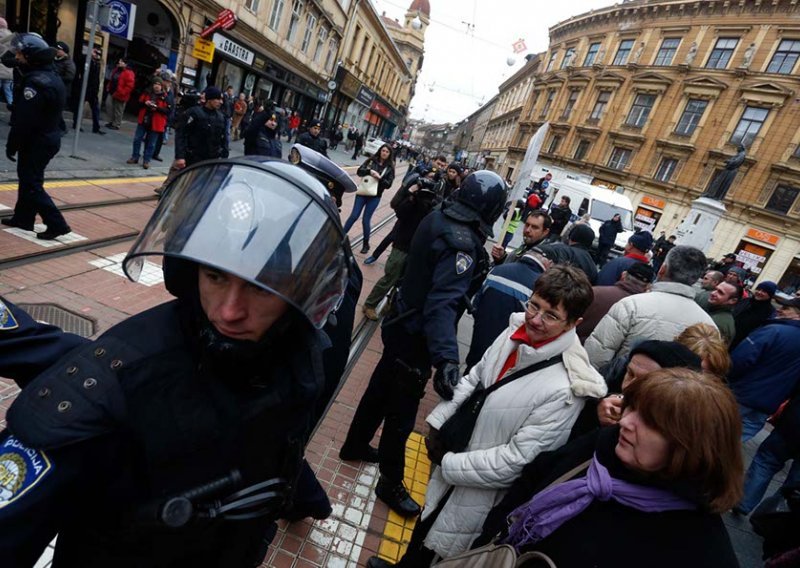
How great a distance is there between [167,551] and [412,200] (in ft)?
15.6

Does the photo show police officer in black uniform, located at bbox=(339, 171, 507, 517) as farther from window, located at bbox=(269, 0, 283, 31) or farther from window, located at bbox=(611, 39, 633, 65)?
window, located at bbox=(611, 39, 633, 65)

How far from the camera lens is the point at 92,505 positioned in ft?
3.20

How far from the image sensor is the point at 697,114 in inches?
1259

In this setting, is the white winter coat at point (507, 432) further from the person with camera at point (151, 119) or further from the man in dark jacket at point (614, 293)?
the person with camera at point (151, 119)

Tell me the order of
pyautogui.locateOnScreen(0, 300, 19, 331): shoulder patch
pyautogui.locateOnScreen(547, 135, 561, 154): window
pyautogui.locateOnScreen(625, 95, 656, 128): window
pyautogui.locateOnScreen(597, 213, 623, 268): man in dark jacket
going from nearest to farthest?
pyautogui.locateOnScreen(0, 300, 19, 331): shoulder patch
pyautogui.locateOnScreen(597, 213, 623, 268): man in dark jacket
pyautogui.locateOnScreen(625, 95, 656, 128): window
pyautogui.locateOnScreen(547, 135, 561, 154): window

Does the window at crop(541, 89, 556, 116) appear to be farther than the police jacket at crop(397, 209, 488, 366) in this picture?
Yes

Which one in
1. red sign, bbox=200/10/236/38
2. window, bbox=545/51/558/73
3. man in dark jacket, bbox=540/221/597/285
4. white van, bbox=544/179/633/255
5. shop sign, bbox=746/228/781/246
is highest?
window, bbox=545/51/558/73

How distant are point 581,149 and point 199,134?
40127 millimetres

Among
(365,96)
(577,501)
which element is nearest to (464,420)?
(577,501)

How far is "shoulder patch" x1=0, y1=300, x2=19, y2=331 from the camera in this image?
3.13 ft

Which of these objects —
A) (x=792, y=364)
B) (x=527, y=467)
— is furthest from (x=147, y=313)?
(x=792, y=364)

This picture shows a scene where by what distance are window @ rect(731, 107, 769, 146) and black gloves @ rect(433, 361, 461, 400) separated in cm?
3686

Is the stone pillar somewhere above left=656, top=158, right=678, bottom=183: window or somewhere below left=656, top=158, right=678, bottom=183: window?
below

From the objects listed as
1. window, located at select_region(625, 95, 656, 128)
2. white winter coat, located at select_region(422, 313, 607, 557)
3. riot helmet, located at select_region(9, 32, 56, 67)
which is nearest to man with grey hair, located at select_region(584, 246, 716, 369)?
white winter coat, located at select_region(422, 313, 607, 557)
